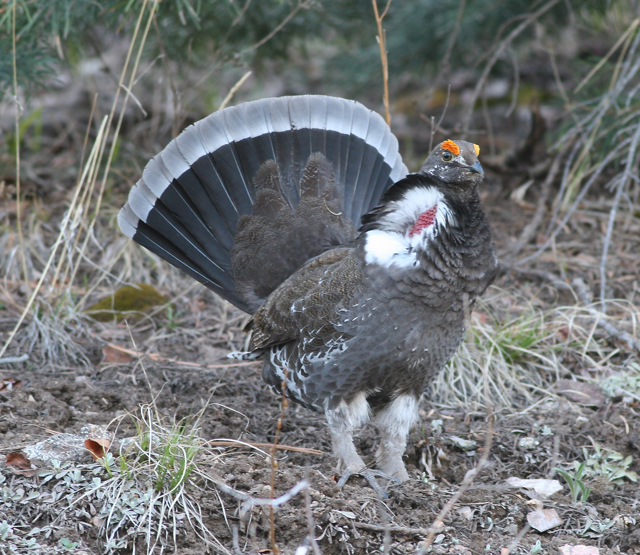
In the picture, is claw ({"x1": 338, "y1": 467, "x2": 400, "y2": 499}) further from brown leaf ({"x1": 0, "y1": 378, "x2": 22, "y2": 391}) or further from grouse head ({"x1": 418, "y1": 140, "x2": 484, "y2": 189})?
brown leaf ({"x1": 0, "y1": 378, "x2": 22, "y2": 391})

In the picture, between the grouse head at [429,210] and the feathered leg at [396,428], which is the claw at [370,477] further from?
the grouse head at [429,210]

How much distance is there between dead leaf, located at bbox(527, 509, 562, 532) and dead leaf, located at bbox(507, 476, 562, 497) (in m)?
0.21

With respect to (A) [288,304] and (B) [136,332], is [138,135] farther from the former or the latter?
(A) [288,304]

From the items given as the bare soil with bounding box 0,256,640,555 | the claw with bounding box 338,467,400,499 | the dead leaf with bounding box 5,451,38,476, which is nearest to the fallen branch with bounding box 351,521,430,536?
the bare soil with bounding box 0,256,640,555

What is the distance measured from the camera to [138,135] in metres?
6.99

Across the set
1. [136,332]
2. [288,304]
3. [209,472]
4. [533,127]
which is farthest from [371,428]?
[533,127]

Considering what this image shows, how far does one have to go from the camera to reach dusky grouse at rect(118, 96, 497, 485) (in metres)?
3.40

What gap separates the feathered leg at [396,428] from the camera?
3.70 m

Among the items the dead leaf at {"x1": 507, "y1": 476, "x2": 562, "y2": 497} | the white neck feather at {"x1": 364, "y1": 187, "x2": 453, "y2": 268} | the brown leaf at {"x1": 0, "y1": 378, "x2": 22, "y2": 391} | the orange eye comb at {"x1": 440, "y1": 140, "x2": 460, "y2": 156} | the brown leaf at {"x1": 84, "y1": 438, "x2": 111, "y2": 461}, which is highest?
the orange eye comb at {"x1": 440, "y1": 140, "x2": 460, "y2": 156}

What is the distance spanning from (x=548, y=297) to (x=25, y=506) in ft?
12.6

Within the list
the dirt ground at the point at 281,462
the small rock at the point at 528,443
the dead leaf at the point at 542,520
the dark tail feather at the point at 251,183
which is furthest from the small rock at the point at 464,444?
the dark tail feather at the point at 251,183

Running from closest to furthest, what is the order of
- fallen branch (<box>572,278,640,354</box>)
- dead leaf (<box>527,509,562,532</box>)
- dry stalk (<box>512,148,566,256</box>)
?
dead leaf (<box>527,509,562,532</box>)
fallen branch (<box>572,278,640,354</box>)
dry stalk (<box>512,148,566,256</box>)

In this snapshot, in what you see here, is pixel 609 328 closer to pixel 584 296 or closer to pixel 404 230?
pixel 584 296

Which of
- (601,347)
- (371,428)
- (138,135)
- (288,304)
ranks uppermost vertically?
(138,135)
